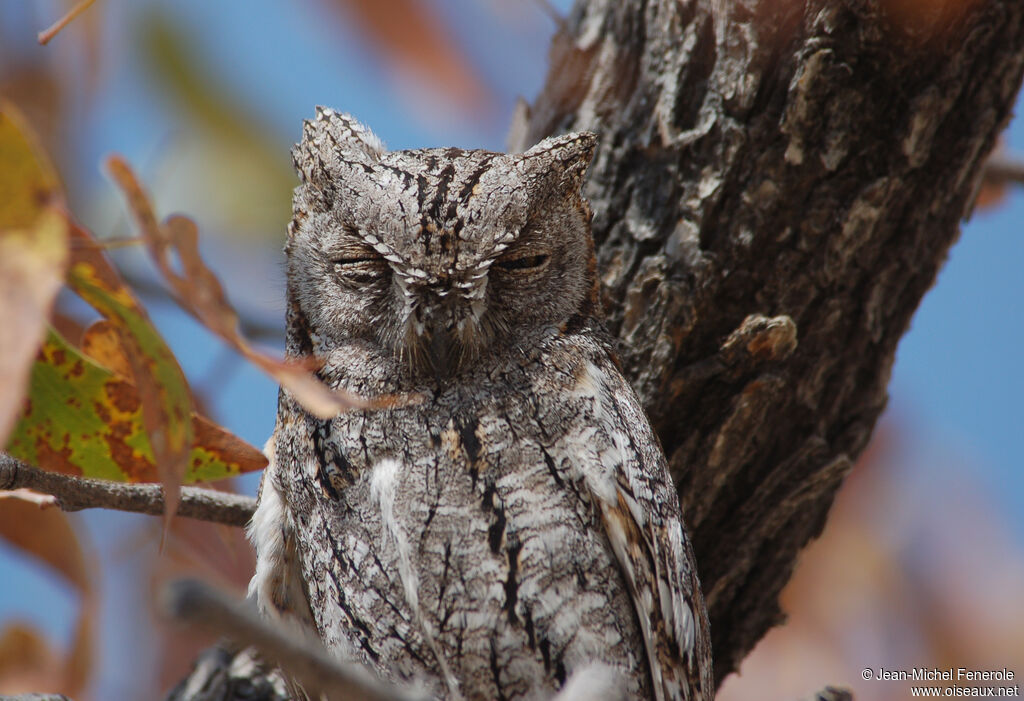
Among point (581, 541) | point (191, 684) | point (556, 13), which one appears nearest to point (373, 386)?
point (581, 541)

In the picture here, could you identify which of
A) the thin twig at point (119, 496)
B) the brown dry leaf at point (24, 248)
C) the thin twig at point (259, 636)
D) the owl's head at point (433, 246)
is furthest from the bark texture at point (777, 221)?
the brown dry leaf at point (24, 248)

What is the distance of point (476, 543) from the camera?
1952 mm

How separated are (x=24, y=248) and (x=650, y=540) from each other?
1495 millimetres

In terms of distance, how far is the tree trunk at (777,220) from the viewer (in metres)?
2.38

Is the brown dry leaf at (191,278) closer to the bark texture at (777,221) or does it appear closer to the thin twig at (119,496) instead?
the thin twig at (119,496)

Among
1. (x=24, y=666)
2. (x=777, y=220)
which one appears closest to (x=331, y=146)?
(x=777, y=220)

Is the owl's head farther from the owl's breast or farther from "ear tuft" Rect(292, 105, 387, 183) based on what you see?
the owl's breast

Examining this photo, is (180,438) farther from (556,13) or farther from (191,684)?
(556,13)

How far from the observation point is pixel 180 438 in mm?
1044

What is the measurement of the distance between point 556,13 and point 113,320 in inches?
81.1

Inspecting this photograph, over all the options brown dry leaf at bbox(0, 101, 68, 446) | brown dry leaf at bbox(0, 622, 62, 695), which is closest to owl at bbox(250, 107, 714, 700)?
brown dry leaf at bbox(0, 622, 62, 695)

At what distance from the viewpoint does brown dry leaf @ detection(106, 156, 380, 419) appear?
0.92 meters

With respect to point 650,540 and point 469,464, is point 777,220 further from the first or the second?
point 469,464

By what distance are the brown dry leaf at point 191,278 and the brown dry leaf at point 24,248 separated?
0.07 m
